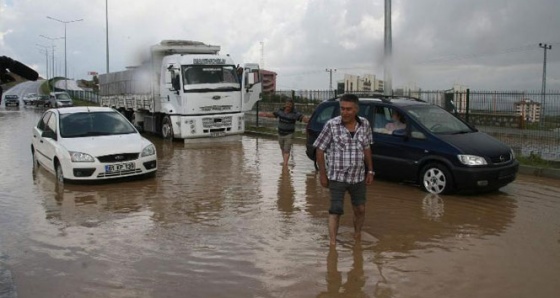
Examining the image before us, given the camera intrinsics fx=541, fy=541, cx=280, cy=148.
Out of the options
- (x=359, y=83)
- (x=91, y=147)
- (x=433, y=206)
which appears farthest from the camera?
(x=359, y=83)

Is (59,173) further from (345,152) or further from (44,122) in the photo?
(345,152)

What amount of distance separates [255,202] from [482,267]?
4089mm

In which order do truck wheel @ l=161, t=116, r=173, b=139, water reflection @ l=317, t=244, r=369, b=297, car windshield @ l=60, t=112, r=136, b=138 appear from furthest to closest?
truck wheel @ l=161, t=116, r=173, b=139
car windshield @ l=60, t=112, r=136, b=138
water reflection @ l=317, t=244, r=369, b=297

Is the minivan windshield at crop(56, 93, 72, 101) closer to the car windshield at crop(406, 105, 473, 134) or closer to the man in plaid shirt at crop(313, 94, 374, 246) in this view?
the car windshield at crop(406, 105, 473, 134)

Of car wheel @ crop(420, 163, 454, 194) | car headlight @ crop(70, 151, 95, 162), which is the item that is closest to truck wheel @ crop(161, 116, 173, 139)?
car headlight @ crop(70, 151, 95, 162)

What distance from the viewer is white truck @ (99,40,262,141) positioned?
1841 centimetres

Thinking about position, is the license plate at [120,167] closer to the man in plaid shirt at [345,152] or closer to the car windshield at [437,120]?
the car windshield at [437,120]

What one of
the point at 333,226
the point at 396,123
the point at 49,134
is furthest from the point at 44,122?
the point at 333,226

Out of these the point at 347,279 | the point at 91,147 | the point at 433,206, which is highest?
the point at 91,147

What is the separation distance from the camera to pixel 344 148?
5.88m

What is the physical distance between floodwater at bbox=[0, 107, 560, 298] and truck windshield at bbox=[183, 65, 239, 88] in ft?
26.9

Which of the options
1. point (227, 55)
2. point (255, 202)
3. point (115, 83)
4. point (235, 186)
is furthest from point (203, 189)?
point (115, 83)

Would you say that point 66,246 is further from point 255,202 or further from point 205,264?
point 255,202

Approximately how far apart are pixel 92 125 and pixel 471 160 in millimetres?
7530
